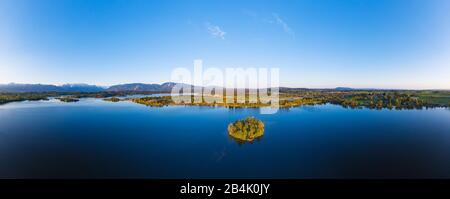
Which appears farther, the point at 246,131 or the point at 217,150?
the point at 246,131

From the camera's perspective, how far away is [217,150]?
9.88 metres

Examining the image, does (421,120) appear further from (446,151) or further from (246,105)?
(246,105)

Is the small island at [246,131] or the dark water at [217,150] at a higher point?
the small island at [246,131]

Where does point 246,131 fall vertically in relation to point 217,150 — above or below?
above

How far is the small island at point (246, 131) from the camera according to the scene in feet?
38.6

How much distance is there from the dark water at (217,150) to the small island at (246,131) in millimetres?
451

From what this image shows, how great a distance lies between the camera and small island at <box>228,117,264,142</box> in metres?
11.8

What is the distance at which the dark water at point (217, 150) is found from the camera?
775 centimetres

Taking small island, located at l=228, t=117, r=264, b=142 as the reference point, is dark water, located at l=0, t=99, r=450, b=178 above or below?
below

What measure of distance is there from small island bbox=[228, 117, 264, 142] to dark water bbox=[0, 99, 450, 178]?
0.45 m

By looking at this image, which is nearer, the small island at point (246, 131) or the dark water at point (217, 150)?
the dark water at point (217, 150)

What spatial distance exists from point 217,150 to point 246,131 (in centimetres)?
248
